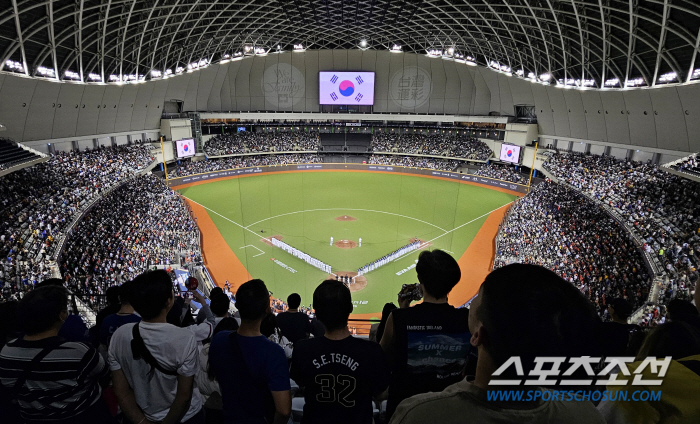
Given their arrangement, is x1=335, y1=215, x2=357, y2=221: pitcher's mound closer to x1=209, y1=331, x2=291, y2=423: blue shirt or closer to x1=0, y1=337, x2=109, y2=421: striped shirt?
x1=209, y1=331, x2=291, y2=423: blue shirt

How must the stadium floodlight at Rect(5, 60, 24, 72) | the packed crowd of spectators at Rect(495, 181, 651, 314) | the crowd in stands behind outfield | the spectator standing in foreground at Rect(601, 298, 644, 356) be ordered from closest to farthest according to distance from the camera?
the spectator standing in foreground at Rect(601, 298, 644, 356)
the crowd in stands behind outfield
the packed crowd of spectators at Rect(495, 181, 651, 314)
the stadium floodlight at Rect(5, 60, 24, 72)

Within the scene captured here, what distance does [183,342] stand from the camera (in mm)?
2971

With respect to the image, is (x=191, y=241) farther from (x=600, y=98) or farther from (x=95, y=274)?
(x=600, y=98)

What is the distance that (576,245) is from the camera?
21531 millimetres

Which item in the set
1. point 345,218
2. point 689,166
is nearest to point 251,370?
point 689,166

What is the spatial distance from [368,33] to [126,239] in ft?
129

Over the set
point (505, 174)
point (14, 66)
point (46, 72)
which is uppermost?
point (46, 72)

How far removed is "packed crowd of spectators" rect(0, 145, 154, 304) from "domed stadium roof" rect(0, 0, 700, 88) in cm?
686

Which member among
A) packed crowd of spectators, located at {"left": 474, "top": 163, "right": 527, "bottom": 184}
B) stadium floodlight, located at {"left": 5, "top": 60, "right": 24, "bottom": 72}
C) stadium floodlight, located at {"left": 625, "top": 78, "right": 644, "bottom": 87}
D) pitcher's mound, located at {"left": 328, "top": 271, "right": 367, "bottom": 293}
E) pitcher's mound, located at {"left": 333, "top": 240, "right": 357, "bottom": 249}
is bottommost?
pitcher's mound, located at {"left": 328, "top": 271, "right": 367, "bottom": 293}

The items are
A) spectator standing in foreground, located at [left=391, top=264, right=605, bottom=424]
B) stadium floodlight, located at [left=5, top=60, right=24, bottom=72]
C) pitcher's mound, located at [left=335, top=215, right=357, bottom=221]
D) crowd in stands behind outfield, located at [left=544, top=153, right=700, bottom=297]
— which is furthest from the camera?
pitcher's mound, located at [left=335, top=215, right=357, bottom=221]

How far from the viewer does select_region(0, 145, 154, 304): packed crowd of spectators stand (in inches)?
557

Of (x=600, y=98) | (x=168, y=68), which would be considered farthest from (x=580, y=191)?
(x=168, y=68)

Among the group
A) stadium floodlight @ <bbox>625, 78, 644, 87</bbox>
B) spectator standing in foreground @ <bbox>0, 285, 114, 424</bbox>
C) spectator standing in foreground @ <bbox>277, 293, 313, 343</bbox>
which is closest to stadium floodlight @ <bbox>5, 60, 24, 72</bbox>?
spectator standing in foreground @ <bbox>277, 293, 313, 343</bbox>

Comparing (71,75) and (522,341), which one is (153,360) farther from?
(71,75)
